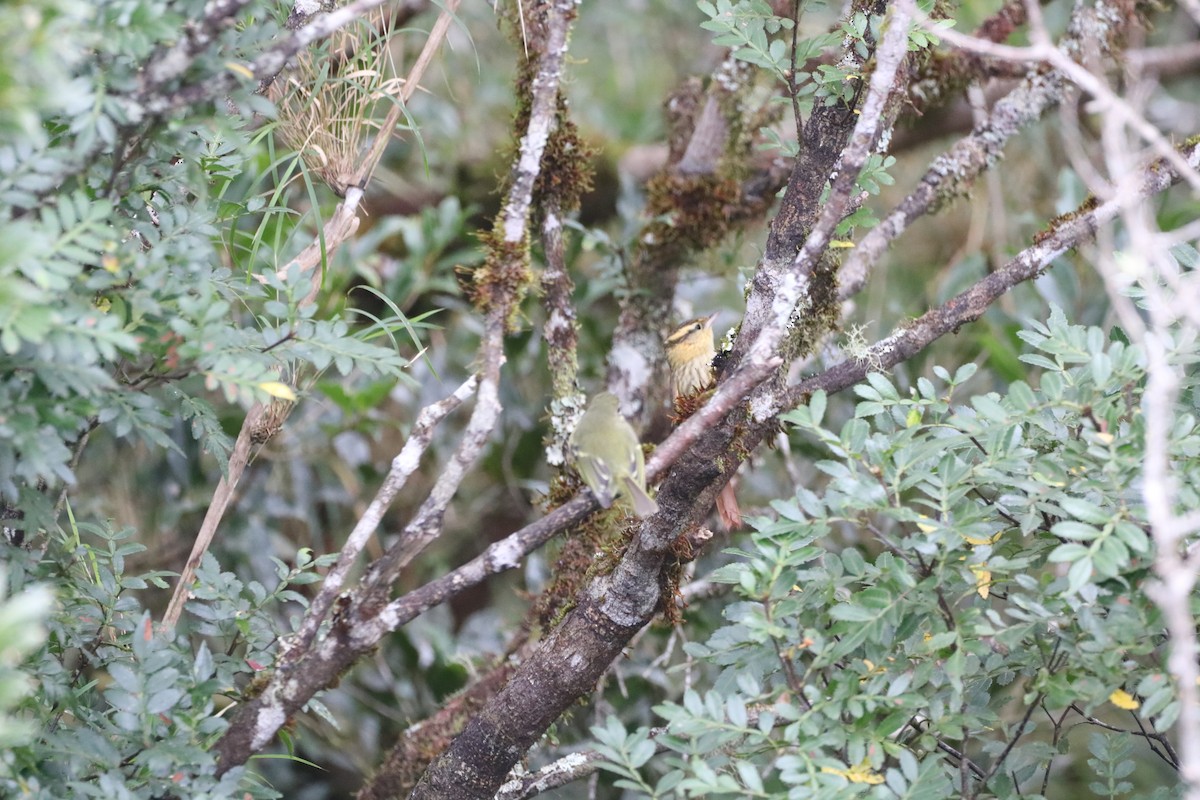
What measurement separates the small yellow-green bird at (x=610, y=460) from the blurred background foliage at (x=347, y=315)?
480 mm

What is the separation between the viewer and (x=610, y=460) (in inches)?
102

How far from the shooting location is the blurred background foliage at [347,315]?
5.87ft

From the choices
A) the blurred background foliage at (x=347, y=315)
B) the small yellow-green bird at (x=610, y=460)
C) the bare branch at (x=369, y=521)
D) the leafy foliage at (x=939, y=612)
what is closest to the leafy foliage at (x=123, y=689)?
the blurred background foliage at (x=347, y=315)

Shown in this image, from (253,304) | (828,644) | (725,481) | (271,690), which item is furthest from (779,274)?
(253,304)

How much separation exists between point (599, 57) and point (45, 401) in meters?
6.11

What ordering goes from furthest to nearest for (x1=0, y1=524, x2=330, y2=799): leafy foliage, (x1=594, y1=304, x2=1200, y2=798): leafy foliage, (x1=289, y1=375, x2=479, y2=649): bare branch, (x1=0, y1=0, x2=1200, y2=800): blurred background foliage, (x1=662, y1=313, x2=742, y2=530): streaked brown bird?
1. (x1=662, y1=313, x2=742, y2=530): streaked brown bird
2. (x1=289, y1=375, x2=479, y2=649): bare branch
3. (x1=0, y1=524, x2=330, y2=799): leafy foliage
4. (x1=594, y1=304, x2=1200, y2=798): leafy foliage
5. (x1=0, y1=0, x2=1200, y2=800): blurred background foliage

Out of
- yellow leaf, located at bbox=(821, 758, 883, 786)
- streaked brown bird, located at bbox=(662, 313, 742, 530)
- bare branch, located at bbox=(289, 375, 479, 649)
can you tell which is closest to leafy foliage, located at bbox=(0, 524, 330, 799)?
bare branch, located at bbox=(289, 375, 479, 649)

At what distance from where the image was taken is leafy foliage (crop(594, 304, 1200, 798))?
1.89 meters

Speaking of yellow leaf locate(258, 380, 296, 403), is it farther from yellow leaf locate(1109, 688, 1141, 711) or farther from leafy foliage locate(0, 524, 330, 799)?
yellow leaf locate(1109, 688, 1141, 711)

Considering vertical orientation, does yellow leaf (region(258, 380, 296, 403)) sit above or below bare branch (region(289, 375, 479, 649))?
above

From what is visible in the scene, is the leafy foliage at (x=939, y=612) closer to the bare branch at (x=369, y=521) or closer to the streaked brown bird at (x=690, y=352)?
the bare branch at (x=369, y=521)

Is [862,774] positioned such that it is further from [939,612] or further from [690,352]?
[690,352]

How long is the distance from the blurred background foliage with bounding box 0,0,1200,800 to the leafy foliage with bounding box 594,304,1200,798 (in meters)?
0.37

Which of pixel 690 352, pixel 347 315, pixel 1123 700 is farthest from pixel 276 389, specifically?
pixel 347 315
